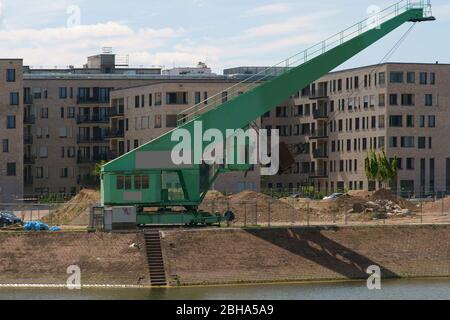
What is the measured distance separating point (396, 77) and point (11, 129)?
136 feet

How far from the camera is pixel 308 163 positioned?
491ft

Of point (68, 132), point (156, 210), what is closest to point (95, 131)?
point (68, 132)

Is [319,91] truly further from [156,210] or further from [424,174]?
[156,210]

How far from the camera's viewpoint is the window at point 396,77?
433 ft

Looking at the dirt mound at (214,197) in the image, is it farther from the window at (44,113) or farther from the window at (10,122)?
the window at (44,113)

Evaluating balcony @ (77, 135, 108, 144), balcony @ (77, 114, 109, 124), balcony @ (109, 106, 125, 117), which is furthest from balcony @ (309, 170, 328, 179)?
balcony @ (77, 114, 109, 124)

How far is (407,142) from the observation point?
13262cm

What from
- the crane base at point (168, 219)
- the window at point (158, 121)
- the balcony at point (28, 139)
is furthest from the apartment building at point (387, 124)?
the crane base at point (168, 219)

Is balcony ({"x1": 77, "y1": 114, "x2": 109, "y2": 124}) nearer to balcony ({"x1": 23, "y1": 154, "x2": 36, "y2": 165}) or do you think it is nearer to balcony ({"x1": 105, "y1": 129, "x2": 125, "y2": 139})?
balcony ({"x1": 105, "y1": 129, "x2": 125, "y2": 139})

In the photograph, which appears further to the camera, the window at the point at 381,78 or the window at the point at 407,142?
the window at the point at 381,78

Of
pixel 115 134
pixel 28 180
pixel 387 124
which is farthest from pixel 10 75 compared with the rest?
pixel 387 124

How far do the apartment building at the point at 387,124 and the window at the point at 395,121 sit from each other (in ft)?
0.36

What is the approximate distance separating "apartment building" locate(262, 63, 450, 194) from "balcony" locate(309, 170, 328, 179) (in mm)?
120

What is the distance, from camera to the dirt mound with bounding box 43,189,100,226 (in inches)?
3361
